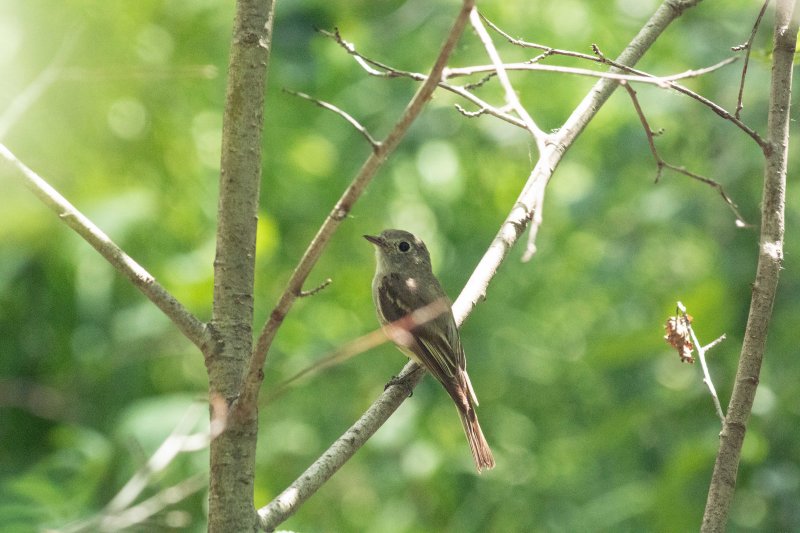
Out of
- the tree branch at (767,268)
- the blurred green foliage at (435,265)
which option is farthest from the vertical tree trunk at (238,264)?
the blurred green foliage at (435,265)

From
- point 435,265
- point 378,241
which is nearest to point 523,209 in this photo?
point 378,241

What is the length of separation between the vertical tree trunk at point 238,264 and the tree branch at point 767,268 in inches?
44.0

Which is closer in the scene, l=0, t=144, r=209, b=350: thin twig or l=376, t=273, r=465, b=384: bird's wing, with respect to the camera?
l=0, t=144, r=209, b=350: thin twig

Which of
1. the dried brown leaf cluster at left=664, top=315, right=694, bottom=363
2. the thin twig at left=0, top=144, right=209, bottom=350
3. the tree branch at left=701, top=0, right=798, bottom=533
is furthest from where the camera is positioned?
the dried brown leaf cluster at left=664, top=315, right=694, bottom=363

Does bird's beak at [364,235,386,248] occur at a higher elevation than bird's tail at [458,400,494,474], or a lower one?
higher

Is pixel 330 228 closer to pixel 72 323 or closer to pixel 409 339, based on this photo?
pixel 409 339

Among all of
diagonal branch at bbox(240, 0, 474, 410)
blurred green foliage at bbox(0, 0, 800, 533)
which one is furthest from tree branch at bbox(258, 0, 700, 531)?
blurred green foliage at bbox(0, 0, 800, 533)

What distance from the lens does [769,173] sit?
2266 mm

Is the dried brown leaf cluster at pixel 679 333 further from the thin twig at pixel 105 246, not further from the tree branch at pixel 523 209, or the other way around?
the thin twig at pixel 105 246

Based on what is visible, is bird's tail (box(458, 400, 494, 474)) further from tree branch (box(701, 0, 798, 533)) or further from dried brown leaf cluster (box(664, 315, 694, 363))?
tree branch (box(701, 0, 798, 533))

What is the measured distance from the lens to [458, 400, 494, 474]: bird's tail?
4414 mm

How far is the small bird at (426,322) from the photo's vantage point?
4512 mm

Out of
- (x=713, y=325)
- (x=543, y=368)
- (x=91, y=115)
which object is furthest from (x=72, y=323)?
(x=713, y=325)

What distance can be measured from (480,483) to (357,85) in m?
2.96
